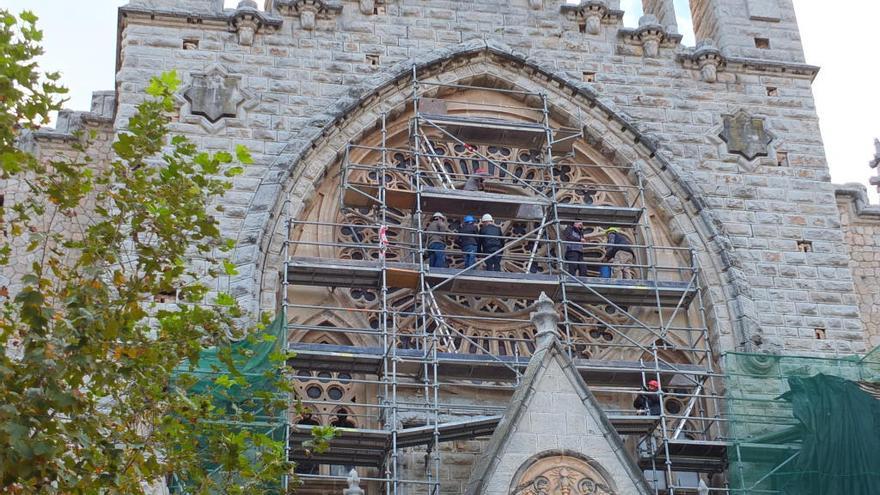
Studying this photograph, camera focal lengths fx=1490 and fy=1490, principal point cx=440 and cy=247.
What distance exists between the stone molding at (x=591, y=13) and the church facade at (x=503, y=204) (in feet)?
0.11

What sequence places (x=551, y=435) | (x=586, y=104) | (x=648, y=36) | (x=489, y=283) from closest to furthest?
(x=551, y=435) < (x=489, y=283) < (x=586, y=104) < (x=648, y=36)

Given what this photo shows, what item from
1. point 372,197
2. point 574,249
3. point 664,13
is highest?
point 664,13

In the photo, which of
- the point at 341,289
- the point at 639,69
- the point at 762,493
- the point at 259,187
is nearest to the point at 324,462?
the point at 341,289

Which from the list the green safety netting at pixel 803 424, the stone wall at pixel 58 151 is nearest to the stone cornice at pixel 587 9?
the green safety netting at pixel 803 424

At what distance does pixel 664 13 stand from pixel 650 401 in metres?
6.53

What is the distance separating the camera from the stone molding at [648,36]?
2088cm

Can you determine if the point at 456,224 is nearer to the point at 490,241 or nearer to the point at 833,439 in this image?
the point at 490,241

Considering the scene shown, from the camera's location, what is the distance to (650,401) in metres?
17.9

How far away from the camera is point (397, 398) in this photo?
694 inches

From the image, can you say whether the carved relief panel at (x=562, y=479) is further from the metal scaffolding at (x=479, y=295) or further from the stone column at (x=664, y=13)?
the stone column at (x=664, y=13)

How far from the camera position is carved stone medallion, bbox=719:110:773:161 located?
66.4 feet

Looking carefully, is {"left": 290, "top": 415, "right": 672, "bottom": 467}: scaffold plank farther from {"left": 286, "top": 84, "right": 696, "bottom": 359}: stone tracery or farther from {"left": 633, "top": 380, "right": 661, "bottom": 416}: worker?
{"left": 633, "top": 380, "right": 661, "bottom": 416}: worker

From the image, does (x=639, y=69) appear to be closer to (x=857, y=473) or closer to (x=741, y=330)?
(x=741, y=330)

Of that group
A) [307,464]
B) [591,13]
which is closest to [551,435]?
[307,464]
